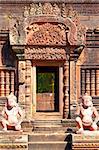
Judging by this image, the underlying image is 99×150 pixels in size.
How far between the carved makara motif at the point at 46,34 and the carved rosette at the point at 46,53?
21 cm

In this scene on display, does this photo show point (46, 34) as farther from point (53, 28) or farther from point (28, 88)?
point (28, 88)

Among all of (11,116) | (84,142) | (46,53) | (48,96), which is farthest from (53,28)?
(84,142)

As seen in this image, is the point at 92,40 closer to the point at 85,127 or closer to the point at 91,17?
the point at 91,17

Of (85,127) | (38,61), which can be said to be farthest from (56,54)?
(85,127)

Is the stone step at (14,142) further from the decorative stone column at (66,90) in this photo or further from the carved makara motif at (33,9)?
the carved makara motif at (33,9)

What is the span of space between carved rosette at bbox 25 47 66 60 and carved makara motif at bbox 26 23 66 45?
21 cm

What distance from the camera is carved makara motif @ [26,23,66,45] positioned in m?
16.1

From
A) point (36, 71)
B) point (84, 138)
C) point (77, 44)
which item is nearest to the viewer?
point (84, 138)

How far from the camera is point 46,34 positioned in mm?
16156

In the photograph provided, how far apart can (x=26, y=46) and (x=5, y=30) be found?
2.96ft

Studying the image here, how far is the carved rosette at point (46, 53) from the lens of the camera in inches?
636

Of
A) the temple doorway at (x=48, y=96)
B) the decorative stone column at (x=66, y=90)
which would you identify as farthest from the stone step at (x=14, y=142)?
the temple doorway at (x=48, y=96)

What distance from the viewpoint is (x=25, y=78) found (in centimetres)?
1617

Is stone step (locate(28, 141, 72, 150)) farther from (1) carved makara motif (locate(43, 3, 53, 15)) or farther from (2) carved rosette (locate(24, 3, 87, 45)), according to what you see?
(1) carved makara motif (locate(43, 3, 53, 15))
